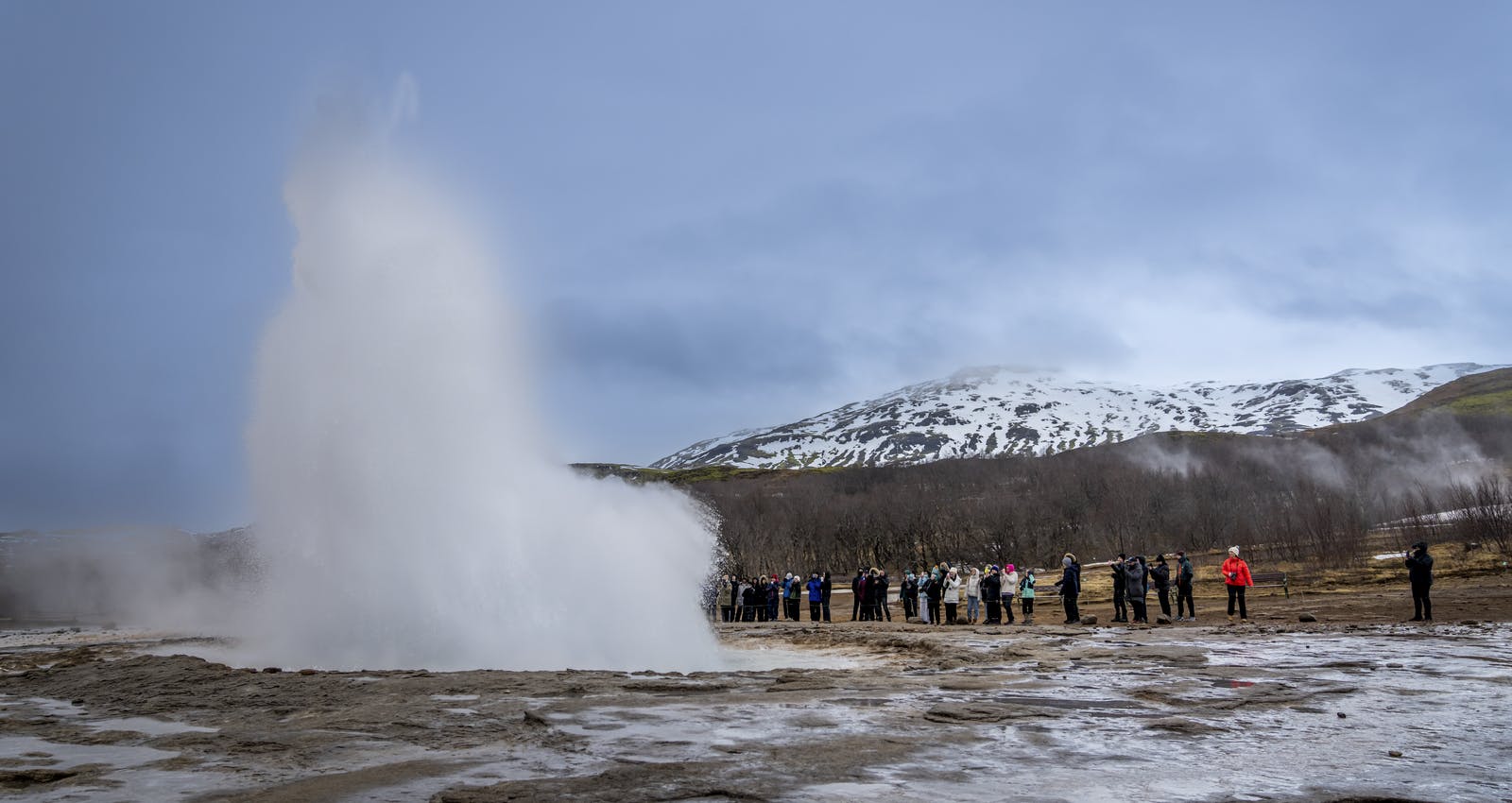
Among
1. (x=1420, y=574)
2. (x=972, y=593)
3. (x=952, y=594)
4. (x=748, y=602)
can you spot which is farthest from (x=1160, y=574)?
(x=748, y=602)

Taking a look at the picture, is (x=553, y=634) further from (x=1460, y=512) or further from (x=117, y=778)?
(x=1460, y=512)

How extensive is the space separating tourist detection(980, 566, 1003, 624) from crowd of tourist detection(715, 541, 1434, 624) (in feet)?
0.10

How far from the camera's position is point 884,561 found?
3531 inches

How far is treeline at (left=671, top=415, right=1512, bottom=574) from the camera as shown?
278ft

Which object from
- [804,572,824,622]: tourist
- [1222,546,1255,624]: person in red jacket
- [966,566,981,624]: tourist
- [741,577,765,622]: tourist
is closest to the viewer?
[1222,546,1255,624]: person in red jacket

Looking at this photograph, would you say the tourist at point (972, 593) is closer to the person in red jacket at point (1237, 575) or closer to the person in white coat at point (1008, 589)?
the person in white coat at point (1008, 589)

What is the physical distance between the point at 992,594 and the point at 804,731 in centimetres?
2117

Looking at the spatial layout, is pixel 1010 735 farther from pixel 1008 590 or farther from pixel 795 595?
pixel 795 595

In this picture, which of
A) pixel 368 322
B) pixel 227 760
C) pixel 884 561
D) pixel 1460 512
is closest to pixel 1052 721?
pixel 227 760

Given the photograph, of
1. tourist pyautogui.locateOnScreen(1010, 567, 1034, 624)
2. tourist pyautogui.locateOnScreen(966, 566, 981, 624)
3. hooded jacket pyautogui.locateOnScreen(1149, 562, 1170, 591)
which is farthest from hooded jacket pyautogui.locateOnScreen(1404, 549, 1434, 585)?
tourist pyautogui.locateOnScreen(966, 566, 981, 624)

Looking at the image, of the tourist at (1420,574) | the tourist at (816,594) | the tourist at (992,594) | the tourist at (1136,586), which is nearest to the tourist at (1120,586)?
the tourist at (1136,586)

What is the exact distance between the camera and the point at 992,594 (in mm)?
28703

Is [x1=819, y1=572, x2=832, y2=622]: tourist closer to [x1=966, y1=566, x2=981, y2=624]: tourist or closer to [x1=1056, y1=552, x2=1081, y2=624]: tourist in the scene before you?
[x1=966, y1=566, x2=981, y2=624]: tourist

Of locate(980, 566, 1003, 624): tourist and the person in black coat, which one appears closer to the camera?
locate(980, 566, 1003, 624): tourist
